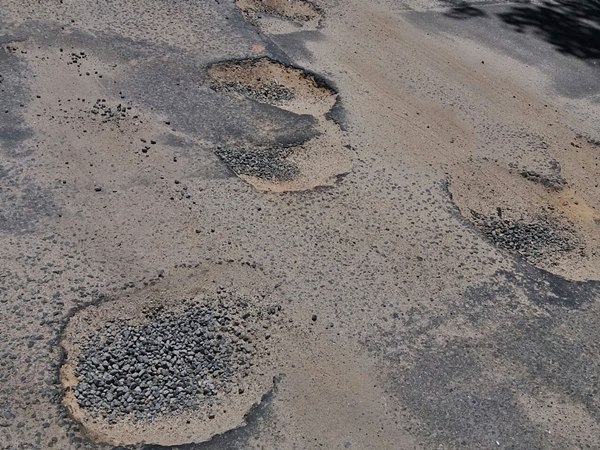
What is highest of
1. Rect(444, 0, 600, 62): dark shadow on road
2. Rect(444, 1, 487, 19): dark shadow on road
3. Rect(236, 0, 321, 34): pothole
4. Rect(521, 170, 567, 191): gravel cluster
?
Rect(444, 0, 600, 62): dark shadow on road

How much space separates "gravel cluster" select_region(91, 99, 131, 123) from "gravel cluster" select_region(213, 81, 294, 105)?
1.22m

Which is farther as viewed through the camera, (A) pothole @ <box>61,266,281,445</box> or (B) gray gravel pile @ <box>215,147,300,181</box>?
(B) gray gravel pile @ <box>215,147,300,181</box>

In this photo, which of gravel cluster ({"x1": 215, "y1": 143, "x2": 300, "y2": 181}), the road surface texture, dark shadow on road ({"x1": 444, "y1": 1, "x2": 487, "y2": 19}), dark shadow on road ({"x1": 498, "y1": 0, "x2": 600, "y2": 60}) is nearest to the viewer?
the road surface texture

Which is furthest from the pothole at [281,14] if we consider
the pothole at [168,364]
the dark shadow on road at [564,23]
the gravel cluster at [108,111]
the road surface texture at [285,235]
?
the pothole at [168,364]

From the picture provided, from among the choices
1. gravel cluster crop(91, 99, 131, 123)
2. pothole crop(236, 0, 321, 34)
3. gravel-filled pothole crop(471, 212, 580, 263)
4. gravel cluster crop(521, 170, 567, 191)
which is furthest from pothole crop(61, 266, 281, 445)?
pothole crop(236, 0, 321, 34)

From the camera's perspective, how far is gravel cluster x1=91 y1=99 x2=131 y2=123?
7.77 m

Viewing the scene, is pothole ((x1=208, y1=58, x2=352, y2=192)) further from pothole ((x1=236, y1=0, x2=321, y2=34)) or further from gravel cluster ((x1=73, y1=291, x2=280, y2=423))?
gravel cluster ((x1=73, y1=291, x2=280, y2=423))

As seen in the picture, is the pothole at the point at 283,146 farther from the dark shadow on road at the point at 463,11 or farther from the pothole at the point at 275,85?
the dark shadow on road at the point at 463,11

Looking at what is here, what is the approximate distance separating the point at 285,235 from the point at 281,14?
5.13 metres

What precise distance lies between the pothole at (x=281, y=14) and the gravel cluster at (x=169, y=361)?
219 inches

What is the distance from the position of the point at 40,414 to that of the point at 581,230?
5503 mm

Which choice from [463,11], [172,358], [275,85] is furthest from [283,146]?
[463,11]

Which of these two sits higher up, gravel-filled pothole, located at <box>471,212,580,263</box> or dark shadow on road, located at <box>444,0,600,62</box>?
dark shadow on road, located at <box>444,0,600,62</box>

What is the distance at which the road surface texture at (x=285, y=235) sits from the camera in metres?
5.09
